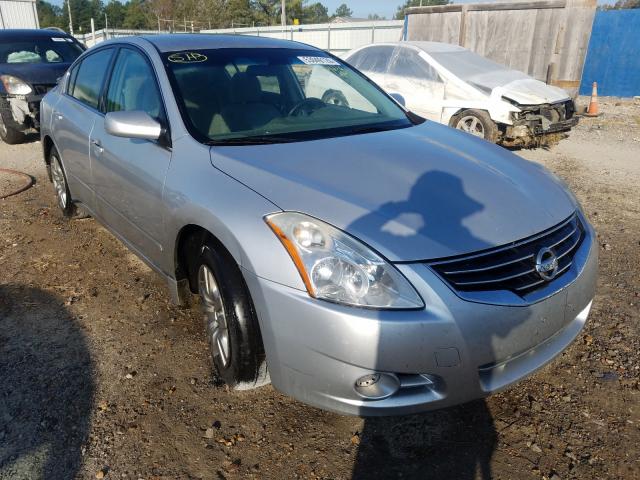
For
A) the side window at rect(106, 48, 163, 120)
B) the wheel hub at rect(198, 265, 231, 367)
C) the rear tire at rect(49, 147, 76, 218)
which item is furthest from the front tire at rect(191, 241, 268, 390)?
the rear tire at rect(49, 147, 76, 218)

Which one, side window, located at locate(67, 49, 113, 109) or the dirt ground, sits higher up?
side window, located at locate(67, 49, 113, 109)

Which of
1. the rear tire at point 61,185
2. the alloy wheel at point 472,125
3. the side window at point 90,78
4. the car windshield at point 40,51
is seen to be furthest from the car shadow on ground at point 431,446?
the car windshield at point 40,51

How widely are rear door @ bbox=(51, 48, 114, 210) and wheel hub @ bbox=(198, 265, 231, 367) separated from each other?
5.78 ft

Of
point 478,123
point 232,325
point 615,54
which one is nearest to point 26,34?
point 478,123

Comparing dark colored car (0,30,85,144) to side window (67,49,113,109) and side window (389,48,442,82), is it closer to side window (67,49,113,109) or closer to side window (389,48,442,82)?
side window (67,49,113,109)

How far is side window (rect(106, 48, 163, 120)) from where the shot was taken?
320cm

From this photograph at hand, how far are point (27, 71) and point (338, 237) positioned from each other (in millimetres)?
7917

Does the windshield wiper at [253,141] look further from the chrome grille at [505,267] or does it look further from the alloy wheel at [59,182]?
the alloy wheel at [59,182]

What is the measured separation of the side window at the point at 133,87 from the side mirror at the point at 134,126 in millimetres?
200

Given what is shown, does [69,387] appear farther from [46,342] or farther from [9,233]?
[9,233]

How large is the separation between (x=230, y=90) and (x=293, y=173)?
1042 mm

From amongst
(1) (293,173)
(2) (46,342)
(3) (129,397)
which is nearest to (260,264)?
(1) (293,173)

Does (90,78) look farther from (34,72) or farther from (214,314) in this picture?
(34,72)

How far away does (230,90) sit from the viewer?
10.6 feet
